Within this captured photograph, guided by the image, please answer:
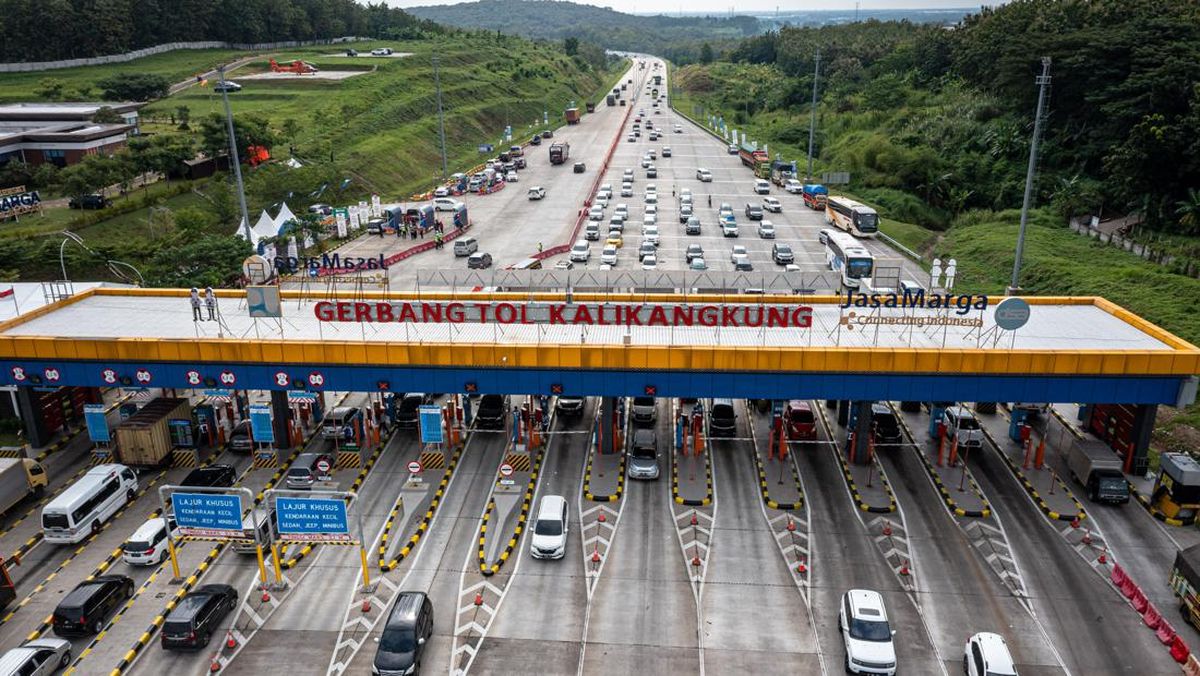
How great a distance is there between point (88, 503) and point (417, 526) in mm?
14787

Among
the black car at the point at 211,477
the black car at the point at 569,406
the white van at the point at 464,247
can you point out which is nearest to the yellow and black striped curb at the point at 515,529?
the black car at the point at 569,406

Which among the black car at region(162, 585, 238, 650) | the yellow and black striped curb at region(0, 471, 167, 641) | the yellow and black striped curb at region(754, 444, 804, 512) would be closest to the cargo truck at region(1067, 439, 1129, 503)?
the yellow and black striped curb at region(754, 444, 804, 512)

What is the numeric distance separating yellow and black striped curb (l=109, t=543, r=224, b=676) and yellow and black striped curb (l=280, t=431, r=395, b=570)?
3.23 meters

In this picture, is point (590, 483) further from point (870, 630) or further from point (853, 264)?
point (853, 264)

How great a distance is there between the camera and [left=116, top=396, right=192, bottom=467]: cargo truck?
40.4 meters

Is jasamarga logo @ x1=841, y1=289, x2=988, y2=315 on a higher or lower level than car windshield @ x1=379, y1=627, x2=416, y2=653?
higher

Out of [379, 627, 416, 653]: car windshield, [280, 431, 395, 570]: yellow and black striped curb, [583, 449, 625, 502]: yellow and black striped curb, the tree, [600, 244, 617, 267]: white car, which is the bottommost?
[583, 449, 625, 502]: yellow and black striped curb

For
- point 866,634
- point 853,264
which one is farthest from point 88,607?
point 853,264

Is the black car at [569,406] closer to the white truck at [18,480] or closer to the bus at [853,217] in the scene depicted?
the white truck at [18,480]

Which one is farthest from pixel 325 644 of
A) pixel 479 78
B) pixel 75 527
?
pixel 479 78

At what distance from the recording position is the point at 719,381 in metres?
37.5

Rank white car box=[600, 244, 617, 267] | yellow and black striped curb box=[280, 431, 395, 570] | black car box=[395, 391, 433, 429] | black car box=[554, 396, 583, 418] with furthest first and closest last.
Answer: white car box=[600, 244, 617, 267], black car box=[554, 396, 583, 418], black car box=[395, 391, 433, 429], yellow and black striped curb box=[280, 431, 395, 570]

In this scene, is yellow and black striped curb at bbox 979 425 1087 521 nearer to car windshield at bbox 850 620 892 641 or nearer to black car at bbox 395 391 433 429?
car windshield at bbox 850 620 892 641

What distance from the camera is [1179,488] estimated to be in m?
35.4
